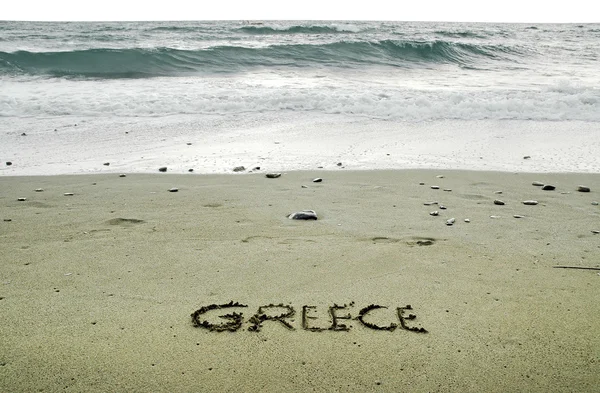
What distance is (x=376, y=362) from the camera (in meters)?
2.01

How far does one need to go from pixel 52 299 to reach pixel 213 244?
1037 millimetres

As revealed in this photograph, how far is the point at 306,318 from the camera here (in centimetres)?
234

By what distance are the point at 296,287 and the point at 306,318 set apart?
0.32 metres

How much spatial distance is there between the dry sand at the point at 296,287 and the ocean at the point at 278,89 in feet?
4.83

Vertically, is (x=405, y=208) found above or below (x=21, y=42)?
below

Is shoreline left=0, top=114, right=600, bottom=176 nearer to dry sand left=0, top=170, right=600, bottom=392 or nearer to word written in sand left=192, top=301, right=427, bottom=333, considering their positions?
dry sand left=0, top=170, right=600, bottom=392

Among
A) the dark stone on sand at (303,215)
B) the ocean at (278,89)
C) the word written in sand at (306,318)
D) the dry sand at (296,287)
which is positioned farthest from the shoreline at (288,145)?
the word written in sand at (306,318)

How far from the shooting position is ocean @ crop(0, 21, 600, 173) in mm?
7340

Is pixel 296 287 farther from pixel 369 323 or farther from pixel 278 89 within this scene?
pixel 278 89

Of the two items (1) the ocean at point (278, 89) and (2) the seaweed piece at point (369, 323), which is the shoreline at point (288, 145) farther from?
(2) the seaweed piece at point (369, 323)

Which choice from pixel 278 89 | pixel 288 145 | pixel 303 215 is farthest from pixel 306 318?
pixel 278 89

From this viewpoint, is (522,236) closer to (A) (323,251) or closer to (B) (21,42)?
(A) (323,251)

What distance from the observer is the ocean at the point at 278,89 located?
734 cm

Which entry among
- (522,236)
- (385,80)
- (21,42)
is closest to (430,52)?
(385,80)
